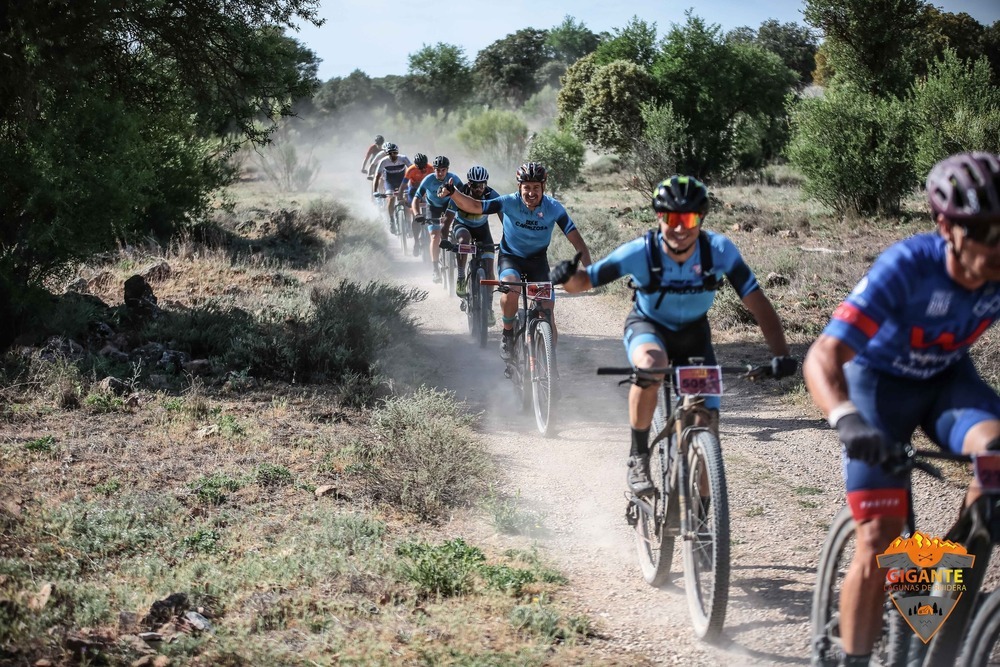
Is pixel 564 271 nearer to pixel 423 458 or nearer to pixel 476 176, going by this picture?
pixel 423 458

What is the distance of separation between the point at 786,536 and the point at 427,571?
2453mm

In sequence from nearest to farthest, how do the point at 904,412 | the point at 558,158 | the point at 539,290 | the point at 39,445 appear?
the point at 904,412
the point at 39,445
the point at 539,290
the point at 558,158

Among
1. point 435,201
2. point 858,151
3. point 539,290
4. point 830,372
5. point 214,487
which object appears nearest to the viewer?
point 830,372

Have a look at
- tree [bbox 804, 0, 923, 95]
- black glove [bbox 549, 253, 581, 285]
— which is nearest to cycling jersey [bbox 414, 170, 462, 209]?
black glove [bbox 549, 253, 581, 285]

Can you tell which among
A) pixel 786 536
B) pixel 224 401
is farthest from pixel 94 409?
pixel 786 536

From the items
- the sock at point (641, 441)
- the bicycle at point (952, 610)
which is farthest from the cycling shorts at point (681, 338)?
the bicycle at point (952, 610)

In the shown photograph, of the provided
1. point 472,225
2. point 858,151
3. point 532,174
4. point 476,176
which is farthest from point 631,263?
point 858,151

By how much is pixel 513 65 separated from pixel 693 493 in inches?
3176

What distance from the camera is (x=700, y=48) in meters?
30.0

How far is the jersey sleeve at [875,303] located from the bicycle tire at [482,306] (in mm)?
7818

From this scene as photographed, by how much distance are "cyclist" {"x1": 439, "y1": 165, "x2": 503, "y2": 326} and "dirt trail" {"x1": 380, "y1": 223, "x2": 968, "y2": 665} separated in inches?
47.7

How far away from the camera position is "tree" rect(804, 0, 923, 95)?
25.1 metres

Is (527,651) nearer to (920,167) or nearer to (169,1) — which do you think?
(169,1)

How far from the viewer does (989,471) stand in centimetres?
279
